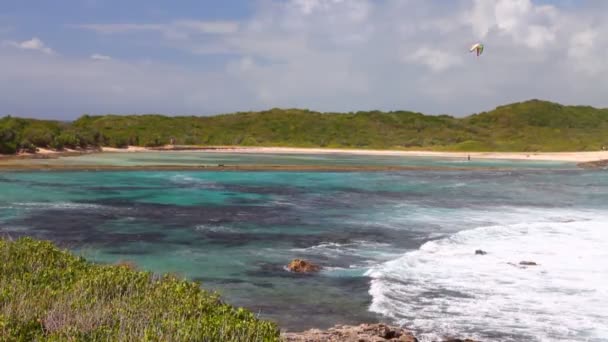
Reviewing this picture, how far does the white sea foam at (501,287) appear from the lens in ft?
43.4

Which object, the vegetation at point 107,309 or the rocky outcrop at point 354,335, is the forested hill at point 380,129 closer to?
the vegetation at point 107,309

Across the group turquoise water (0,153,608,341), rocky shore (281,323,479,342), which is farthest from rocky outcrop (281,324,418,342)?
turquoise water (0,153,608,341)

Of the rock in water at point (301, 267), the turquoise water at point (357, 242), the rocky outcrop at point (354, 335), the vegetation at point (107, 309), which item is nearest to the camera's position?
the vegetation at point (107, 309)

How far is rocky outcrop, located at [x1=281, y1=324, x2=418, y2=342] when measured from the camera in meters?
11.1

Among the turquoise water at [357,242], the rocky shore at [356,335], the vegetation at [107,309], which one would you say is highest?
the vegetation at [107,309]

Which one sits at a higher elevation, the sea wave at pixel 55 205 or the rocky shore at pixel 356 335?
the rocky shore at pixel 356 335

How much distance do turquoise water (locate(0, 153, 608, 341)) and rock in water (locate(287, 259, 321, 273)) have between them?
419mm

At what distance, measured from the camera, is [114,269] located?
39.3 ft

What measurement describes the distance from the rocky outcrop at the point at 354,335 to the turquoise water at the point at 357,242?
1.35m

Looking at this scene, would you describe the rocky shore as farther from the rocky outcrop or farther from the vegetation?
the vegetation

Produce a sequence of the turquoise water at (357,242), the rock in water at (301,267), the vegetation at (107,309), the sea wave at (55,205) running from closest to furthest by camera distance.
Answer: the vegetation at (107,309), the turquoise water at (357,242), the rock in water at (301,267), the sea wave at (55,205)

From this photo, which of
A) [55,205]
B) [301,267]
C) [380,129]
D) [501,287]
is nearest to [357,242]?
[301,267]

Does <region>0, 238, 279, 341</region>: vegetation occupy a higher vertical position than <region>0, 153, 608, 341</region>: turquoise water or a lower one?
higher

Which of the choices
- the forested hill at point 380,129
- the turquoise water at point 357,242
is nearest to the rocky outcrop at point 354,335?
the turquoise water at point 357,242
